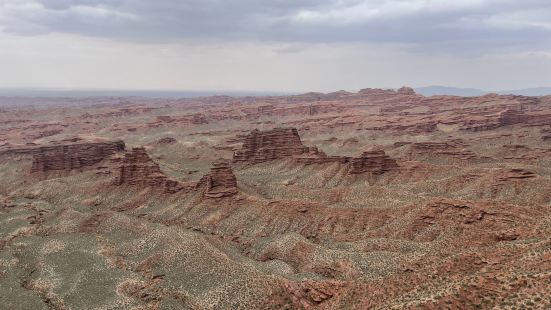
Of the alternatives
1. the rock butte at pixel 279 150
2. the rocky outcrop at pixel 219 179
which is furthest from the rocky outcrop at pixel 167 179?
the rock butte at pixel 279 150

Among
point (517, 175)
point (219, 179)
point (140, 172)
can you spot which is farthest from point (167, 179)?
point (517, 175)

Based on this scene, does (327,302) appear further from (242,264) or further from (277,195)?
(277,195)

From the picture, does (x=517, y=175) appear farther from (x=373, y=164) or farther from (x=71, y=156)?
(x=71, y=156)

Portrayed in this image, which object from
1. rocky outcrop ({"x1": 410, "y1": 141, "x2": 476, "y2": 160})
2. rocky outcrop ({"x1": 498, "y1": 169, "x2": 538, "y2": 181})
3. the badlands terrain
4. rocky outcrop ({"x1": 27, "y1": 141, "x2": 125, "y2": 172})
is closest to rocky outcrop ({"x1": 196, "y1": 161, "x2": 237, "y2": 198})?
the badlands terrain

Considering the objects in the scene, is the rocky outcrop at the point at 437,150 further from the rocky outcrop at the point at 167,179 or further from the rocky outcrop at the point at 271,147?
the rocky outcrop at the point at 167,179

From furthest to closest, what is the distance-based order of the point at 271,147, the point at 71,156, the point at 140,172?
the point at 71,156, the point at 271,147, the point at 140,172

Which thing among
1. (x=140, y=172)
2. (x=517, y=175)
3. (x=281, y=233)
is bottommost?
(x=281, y=233)

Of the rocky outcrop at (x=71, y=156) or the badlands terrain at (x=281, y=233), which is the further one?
the rocky outcrop at (x=71, y=156)
